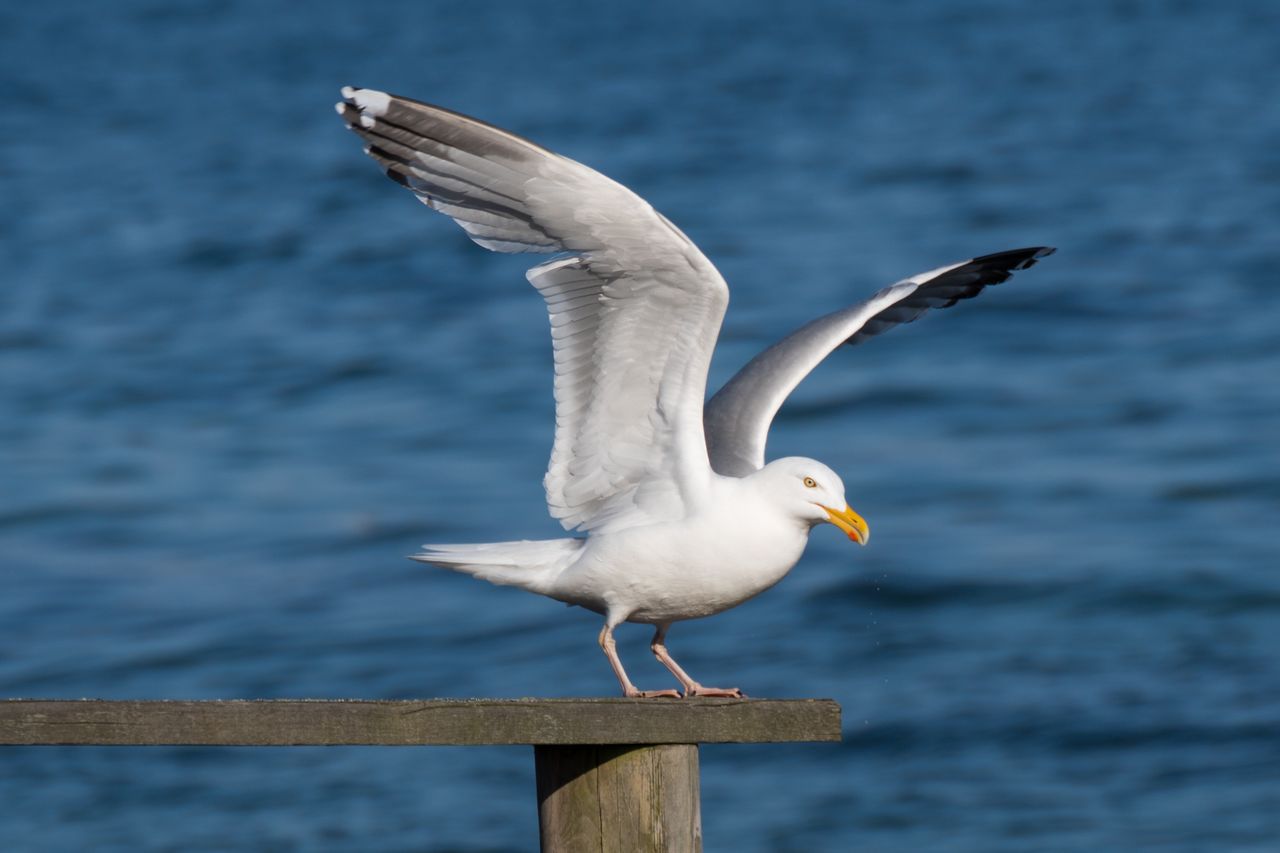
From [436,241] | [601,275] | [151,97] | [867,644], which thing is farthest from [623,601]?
[151,97]

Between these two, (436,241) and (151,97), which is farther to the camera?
(151,97)

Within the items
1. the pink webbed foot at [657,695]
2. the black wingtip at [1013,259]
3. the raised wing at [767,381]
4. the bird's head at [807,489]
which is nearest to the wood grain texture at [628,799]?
the pink webbed foot at [657,695]

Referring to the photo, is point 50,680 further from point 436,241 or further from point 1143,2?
point 1143,2

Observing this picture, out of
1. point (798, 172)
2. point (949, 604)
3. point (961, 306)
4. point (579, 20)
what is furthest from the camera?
point (579, 20)

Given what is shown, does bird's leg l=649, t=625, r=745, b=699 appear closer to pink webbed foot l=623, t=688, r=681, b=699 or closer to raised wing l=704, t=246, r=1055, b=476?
pink webbed foot l=623, t=688, r=681, b=699

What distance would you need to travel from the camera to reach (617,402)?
5562 millimetres

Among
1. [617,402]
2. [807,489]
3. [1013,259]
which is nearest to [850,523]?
[807,489]

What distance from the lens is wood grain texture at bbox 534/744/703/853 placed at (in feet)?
14.3

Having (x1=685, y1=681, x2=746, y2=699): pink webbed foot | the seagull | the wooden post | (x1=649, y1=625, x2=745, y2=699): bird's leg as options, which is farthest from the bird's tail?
the wooden post

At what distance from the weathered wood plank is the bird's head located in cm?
96

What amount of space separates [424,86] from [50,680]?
2001 cm

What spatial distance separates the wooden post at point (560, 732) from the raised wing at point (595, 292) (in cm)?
111

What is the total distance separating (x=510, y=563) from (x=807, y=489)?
842 millimetres

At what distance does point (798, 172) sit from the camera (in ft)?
85.7
